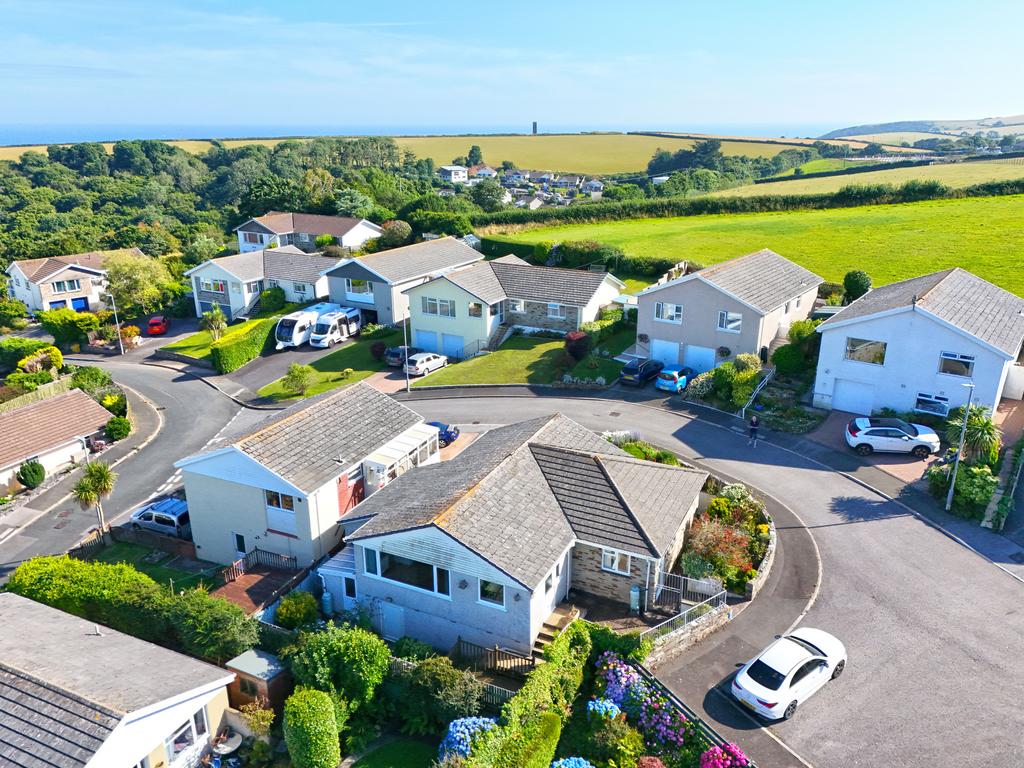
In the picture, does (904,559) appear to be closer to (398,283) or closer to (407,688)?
(407,688)

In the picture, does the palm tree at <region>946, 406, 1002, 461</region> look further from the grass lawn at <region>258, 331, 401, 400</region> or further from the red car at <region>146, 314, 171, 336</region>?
the red car at <region>146, 314, 171, 336</region>

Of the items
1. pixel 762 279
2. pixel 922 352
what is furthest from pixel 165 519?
pixel 762 279

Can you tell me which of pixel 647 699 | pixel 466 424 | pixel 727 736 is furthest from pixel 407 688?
pixel 466 424

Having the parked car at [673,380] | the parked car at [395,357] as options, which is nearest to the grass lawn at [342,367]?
the parked car at [395,357]

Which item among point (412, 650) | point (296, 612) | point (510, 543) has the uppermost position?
point (510, 543)

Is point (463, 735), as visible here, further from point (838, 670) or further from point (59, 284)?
point (59, 284)

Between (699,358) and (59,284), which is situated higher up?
(699,358)

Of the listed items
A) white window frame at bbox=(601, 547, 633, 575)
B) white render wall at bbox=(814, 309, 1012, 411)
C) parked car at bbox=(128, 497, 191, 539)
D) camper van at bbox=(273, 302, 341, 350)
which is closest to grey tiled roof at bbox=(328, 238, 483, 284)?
camper van at bbox=(273, 302, 341, 350)

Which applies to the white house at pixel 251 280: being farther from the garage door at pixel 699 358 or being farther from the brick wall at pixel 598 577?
the brick wall at pixel 598 577
